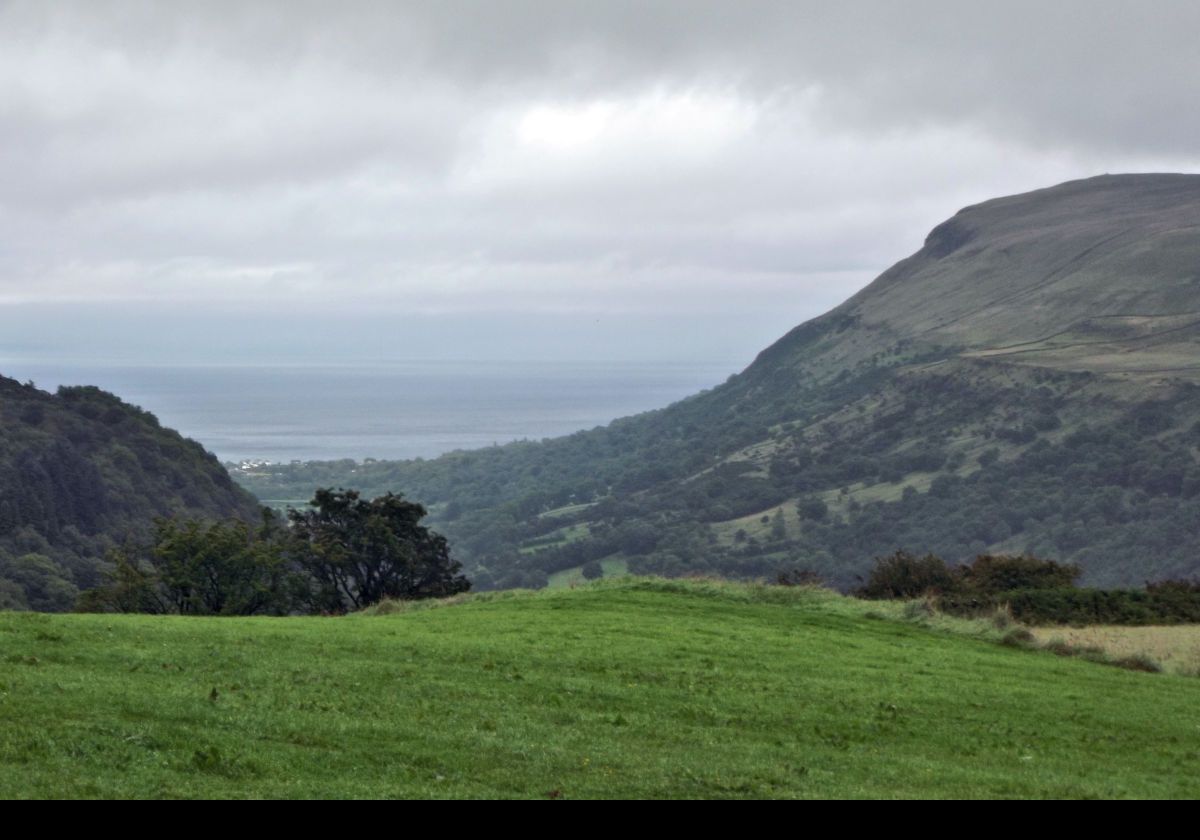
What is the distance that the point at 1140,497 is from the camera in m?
91.8

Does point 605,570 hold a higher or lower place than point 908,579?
lower

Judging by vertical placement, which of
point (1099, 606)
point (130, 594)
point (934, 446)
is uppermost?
point (934, 446)

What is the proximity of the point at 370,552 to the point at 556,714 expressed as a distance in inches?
975

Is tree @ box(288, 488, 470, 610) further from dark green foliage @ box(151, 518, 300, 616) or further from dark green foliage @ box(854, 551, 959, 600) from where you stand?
dark green foliage @ box(854, 551, 959, 600)

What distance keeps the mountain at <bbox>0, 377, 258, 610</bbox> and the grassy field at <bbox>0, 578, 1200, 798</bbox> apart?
3671 centimetres

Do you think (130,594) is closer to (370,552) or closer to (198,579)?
(198,579)

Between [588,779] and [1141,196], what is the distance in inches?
6803

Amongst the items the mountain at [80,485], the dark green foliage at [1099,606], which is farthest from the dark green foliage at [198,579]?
the mountain at [80,485]

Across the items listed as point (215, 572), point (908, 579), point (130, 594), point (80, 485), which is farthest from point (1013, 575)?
point (80, 485)

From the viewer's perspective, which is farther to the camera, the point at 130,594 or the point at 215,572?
the point at 215,572

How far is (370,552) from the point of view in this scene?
3694 cm

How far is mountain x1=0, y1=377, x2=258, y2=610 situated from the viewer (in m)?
57.8

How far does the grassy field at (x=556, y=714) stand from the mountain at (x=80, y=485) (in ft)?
120
